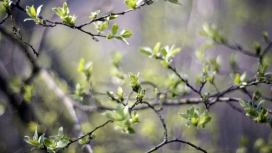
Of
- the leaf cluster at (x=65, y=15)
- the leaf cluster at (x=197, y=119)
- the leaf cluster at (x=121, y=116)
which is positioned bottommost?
the leaf cluster at (x=121, y=116)

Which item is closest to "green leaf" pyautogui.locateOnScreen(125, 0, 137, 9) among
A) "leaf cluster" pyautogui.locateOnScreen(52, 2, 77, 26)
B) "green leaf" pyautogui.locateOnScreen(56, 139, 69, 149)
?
"leaf cluster" pyautogui.locateOnScreen(52, 2, 77, 26)

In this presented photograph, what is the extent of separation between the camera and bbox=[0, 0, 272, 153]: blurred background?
167 cm

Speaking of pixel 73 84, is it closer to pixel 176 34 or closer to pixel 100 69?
pixel 100 69

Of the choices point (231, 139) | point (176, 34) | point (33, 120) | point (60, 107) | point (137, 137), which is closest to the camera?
point (33, 120)

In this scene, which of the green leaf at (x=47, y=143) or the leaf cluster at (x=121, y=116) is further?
the green leaf at (x=47, y=143)

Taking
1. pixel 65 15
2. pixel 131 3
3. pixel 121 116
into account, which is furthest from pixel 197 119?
pixel 65 15

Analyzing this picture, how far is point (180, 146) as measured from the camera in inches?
93.3

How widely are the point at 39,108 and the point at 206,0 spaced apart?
1986 mm

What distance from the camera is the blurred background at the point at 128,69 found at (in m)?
1.67

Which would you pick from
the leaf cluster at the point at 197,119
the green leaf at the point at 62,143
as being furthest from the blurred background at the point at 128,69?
the green leaf at the point at 62,143

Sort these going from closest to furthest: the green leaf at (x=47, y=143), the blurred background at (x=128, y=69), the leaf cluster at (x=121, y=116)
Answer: the leaf cluster at (x=121, y=116) → the green leaf at (x=47, y=143) → the blurred background at (x=128, y=69)

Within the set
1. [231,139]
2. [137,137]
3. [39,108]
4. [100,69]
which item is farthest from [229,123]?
[39,108]

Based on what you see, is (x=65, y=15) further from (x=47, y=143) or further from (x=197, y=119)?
(x=197, y=119)

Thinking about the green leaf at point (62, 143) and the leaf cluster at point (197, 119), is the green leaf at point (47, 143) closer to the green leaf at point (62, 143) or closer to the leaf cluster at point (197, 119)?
the green leaf at point (62, 143)
